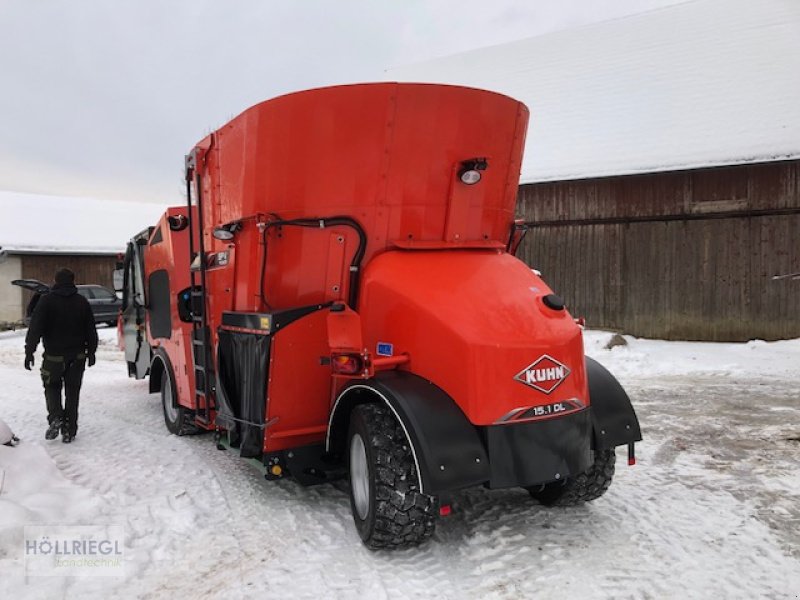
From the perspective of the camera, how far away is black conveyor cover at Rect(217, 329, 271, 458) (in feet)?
14.3

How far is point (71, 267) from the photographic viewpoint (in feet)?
81.7

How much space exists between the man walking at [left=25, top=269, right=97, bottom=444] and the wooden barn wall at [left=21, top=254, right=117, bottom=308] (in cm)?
1849

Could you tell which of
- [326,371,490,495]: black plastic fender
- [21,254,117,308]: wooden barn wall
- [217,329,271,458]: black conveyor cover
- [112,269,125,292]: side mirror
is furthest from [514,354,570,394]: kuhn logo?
[21,254,117,308]: wooden barn wall

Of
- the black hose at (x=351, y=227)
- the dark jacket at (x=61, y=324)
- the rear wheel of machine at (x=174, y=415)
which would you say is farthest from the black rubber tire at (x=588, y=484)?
the dark jacket at (x=61, y=324)

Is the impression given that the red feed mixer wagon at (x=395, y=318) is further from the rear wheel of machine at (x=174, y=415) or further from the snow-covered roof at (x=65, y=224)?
the snow-covered roof at (x=65, y=224)

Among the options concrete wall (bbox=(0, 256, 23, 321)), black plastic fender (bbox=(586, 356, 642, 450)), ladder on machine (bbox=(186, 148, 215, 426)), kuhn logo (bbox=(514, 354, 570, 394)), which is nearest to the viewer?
kuhn logo (bbox=(514, 354, 570, 394))

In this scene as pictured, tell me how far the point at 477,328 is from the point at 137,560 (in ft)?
8.25

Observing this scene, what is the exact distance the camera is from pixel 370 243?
421 centimetres

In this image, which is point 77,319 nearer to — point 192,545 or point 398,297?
point 192,545

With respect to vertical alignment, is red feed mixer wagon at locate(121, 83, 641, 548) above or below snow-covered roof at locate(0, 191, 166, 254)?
below

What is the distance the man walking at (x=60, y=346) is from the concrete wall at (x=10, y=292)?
20.5 metres

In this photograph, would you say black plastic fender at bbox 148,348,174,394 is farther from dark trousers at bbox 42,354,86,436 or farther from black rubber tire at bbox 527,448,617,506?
black rubber tire at bbox 527,448,617,506

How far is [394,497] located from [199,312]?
293cm

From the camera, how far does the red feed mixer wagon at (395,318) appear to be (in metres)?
3.46
